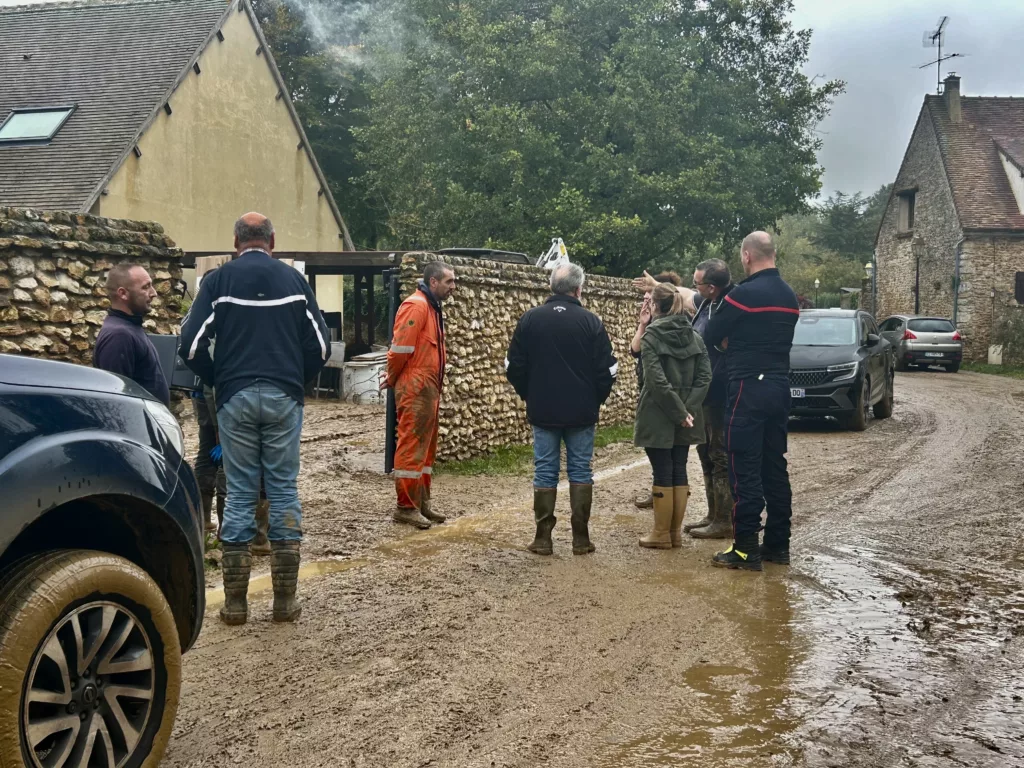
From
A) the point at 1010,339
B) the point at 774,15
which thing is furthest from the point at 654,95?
the point at 1010,339

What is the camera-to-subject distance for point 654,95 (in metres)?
27.2

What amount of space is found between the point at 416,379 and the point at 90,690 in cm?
542

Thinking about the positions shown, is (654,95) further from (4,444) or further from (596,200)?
(4,444)

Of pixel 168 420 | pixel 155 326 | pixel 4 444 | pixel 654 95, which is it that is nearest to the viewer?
pixel 4 444

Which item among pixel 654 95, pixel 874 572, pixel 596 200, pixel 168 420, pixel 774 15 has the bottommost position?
pixel 874 572

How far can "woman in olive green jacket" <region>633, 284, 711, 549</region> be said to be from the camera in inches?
298

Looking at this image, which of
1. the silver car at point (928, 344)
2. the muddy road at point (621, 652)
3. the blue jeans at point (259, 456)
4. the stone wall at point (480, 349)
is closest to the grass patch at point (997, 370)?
the silver car at point (928, 344)

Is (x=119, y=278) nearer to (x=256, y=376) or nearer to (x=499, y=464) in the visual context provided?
(x=256, y=376)

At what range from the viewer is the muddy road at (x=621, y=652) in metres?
3.92

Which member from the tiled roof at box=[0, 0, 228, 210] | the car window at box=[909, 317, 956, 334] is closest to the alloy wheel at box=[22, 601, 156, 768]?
the tiled roof at box=[0, 0, 228, 210]

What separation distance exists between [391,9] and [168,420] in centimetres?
3443

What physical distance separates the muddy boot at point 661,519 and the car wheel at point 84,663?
4.69 metres

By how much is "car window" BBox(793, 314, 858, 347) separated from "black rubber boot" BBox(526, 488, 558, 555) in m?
9.93

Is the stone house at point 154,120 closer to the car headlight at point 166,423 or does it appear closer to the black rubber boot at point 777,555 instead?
the black rubber boot at point 777,555
